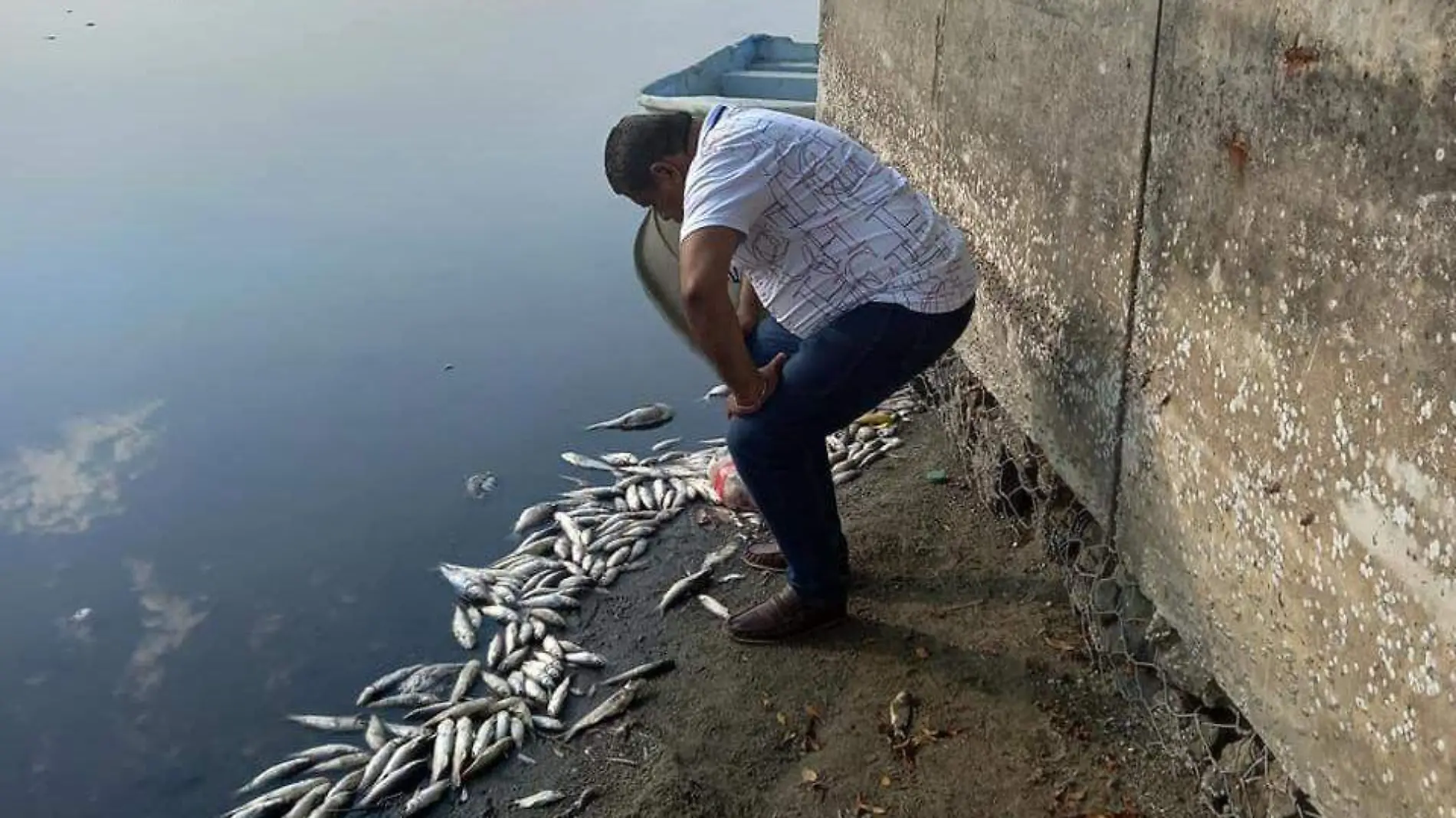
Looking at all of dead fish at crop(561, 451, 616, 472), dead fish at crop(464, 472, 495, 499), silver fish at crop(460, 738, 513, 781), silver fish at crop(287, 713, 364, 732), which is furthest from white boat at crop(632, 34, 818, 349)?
silver fish at crop(460, 738, 513, 781)

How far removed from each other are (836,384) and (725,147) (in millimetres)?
839

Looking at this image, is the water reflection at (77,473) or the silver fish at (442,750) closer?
the silver fish at (442,750)

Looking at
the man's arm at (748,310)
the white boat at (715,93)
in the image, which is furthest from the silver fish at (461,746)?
the white boat at (715,93)

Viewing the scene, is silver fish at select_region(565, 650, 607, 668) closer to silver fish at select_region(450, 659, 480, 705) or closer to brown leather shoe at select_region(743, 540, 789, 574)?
silver fish at select_region(450, 659, 480, 705)

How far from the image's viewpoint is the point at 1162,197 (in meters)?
3.54

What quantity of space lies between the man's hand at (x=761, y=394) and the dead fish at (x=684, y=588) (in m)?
1.47

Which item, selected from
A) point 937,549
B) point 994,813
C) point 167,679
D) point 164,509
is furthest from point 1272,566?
point 164,509

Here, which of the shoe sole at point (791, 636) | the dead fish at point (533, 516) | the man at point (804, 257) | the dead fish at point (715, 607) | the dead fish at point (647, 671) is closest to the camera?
the man at point (804, 257)

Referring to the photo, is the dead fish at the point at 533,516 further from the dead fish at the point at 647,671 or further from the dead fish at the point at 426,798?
the dead fish at the point at 426,798

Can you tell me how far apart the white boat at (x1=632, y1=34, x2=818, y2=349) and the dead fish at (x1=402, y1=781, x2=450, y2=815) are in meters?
4.95

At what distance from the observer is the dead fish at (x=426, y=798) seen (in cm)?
460

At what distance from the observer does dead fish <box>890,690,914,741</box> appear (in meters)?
4.40

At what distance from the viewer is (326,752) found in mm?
5012

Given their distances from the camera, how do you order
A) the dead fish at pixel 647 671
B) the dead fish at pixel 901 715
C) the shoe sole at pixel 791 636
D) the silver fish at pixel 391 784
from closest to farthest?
the dead fish at pixel 901 715
the silver fish at pixel 391 784
the shoe sole at pixel 791 636
the dead fish at pixel 647 671
